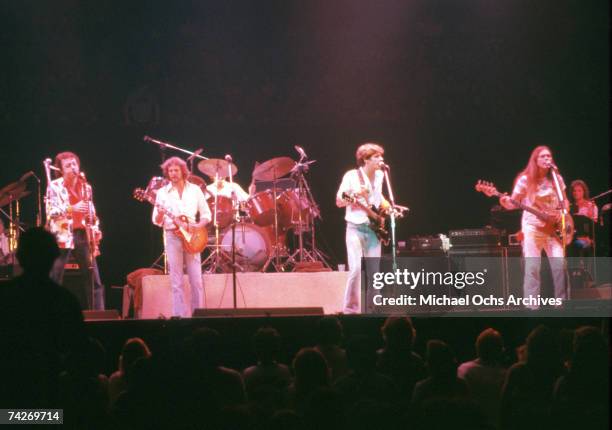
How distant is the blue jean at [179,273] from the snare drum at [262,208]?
4.40m

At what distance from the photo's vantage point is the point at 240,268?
45.7 feet

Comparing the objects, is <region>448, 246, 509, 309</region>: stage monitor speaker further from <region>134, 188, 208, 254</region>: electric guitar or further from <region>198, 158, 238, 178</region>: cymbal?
<region>198, 158, 238, 178</region>: cymbal

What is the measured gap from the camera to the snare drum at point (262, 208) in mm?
14734

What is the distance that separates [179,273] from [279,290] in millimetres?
1721

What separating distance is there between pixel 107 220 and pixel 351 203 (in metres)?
7.31

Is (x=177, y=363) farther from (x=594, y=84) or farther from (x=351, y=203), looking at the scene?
(x=594, y=84)

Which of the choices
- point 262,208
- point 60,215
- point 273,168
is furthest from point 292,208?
point 60,215

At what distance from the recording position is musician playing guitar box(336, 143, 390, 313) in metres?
9.91

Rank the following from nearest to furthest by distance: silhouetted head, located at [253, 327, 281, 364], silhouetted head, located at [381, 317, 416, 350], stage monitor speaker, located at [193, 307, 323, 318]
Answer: silhouetted head, located at [381, 317, 416, 350] → silhouetted head, located at [253, 327, 281, 364] → stage monitor speaker, located at [193, 307, 323, 318]

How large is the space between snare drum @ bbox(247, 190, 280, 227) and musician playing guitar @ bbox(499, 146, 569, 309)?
5.30 m

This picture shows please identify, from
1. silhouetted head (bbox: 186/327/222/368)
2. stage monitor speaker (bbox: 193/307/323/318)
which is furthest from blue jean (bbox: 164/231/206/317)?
silhouetted head (bbox: 186/327/222/368)

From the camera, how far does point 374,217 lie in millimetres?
10055

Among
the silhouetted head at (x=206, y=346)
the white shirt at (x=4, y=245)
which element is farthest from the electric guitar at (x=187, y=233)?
the silhouetted head at (x=206, y=346)

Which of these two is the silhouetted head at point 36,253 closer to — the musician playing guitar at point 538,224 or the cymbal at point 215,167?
the musician playing guitar at point 538,224
